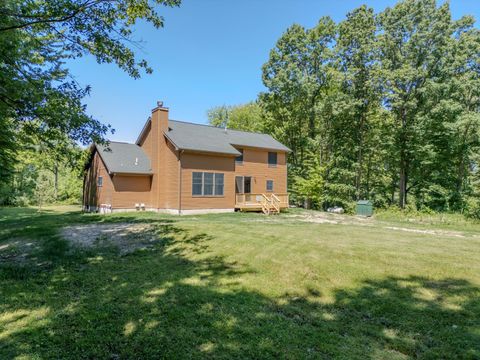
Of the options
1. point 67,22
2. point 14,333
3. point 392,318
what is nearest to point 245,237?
point 392,318

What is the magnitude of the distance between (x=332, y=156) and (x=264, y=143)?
7859 millimetres

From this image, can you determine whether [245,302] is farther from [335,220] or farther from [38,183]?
[38,183]

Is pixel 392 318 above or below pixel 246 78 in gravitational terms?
below

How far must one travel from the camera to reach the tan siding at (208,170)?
1752cm

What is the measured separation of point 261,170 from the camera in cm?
2202

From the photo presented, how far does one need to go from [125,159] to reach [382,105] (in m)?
20.0

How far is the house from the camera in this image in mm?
17766

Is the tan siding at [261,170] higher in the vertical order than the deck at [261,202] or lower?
higher

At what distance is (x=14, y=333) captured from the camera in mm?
3805

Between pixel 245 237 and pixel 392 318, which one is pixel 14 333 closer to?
pixel 392 318

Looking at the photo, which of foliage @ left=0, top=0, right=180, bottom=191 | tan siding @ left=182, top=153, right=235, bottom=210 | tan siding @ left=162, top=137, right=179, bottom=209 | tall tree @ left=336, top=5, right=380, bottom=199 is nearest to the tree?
tall tree @ left=336, top=5, right=380, bottom=199

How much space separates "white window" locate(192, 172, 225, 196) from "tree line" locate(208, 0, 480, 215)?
9616 millimetres

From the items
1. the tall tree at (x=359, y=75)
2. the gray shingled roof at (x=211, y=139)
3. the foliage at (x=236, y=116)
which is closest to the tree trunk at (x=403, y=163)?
the tall tree at (x=359, y=75)

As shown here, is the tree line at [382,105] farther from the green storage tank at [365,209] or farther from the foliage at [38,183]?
the foliage at [38,183]
